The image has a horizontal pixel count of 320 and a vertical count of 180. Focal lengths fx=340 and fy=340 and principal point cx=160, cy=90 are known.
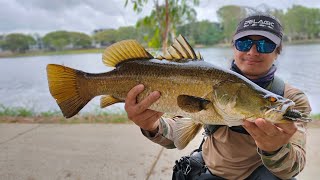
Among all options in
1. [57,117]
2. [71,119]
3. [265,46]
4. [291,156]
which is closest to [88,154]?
[71,119]

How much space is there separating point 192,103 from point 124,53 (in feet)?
1.77

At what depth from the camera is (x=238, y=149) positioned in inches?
91.1

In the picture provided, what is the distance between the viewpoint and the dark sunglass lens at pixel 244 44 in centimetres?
230

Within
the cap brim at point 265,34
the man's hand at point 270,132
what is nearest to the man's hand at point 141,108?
the man's hand at point 270,132

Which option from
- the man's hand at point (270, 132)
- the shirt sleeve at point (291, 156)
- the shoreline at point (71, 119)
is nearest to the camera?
the man's hand at point (270, 132)

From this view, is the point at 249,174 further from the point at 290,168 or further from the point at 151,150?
the point at 151,150

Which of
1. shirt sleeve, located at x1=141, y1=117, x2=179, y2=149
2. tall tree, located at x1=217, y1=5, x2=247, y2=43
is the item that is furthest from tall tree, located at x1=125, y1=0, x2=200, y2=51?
shirt sleeve, located at x1=141, y1=117, x2=179, y2=149

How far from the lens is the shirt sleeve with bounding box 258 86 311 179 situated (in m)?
1.85

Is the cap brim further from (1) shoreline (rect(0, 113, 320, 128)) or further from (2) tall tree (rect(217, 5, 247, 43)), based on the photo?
(1) shoreline (rect(0, 113, 320, 128))

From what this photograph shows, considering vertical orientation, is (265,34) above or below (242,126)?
above

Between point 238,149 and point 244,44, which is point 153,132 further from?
point 244,44

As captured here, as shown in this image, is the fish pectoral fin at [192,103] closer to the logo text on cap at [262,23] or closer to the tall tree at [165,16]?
the logo text on cap at [262,23]

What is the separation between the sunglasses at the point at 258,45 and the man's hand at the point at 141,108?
75 cm

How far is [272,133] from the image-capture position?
64.6 inches
